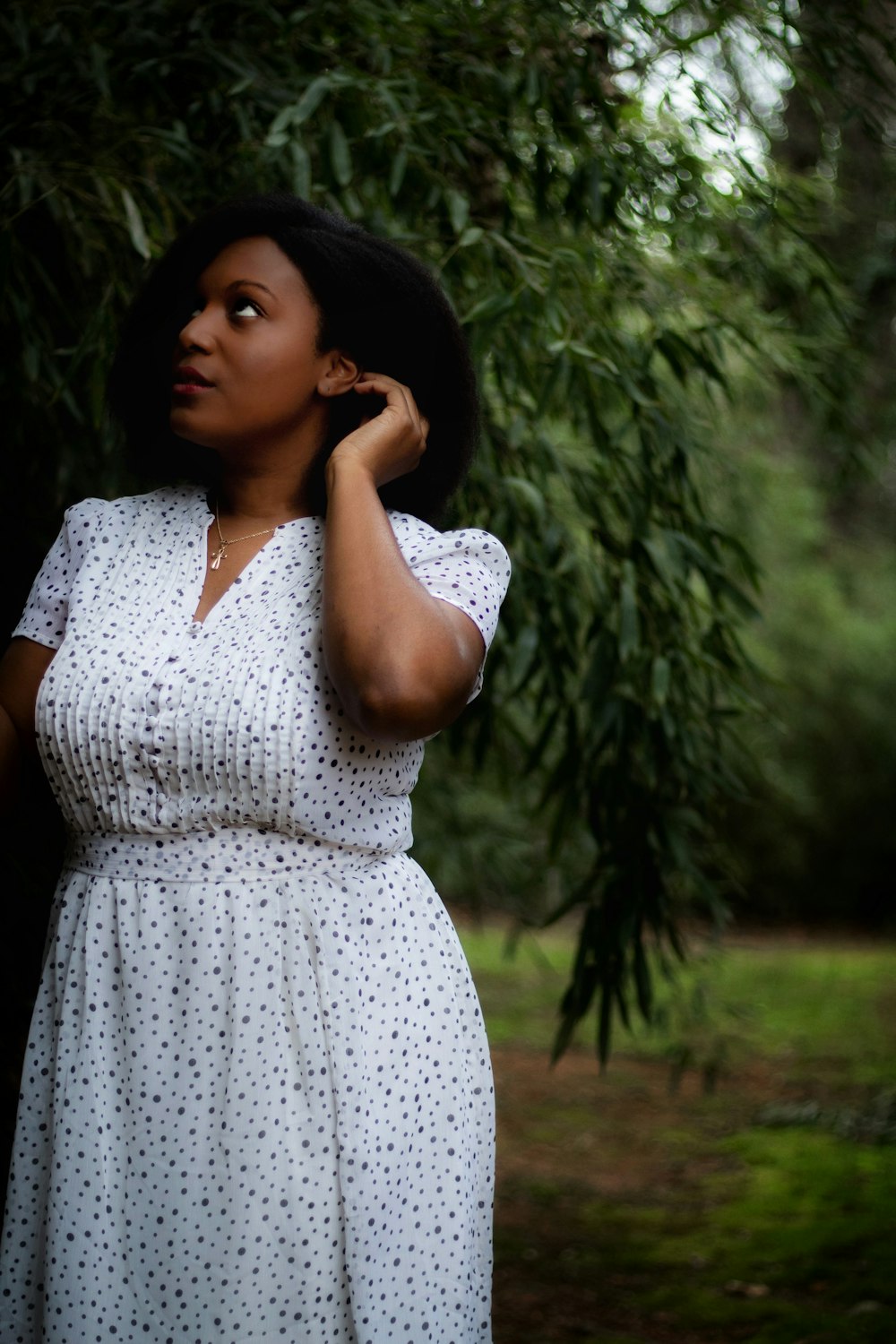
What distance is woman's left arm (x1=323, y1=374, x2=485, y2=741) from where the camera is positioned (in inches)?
56.6

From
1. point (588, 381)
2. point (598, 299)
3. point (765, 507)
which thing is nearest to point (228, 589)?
point (588, 381)

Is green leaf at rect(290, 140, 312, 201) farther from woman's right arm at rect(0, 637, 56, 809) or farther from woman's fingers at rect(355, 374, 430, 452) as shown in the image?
woman's right arm at rect(0, 637, 56, 809)

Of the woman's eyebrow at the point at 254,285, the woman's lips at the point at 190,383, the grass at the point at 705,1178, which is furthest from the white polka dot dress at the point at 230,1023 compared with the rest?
the grass at the point at 705,1178

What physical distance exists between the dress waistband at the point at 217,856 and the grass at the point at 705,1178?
6.56 feet

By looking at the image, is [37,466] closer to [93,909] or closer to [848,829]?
[93,909]

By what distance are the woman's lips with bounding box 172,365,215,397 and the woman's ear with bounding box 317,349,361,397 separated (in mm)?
136

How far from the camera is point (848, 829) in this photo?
40.4ft

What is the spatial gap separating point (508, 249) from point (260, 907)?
1.27m

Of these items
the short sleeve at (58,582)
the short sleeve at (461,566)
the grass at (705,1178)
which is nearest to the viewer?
the short sleeve at (461,566)

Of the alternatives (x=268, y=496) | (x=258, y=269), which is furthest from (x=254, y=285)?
(x=268, y=496)

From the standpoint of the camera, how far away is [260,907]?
1.51 m

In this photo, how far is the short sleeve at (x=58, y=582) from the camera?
166 centimetres

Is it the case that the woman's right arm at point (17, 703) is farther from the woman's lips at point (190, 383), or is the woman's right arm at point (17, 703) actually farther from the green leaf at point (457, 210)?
the green leaf at point (457, 210)

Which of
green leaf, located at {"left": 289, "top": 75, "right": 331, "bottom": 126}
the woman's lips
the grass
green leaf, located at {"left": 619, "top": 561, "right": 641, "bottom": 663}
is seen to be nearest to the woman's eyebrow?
the woman's lips
